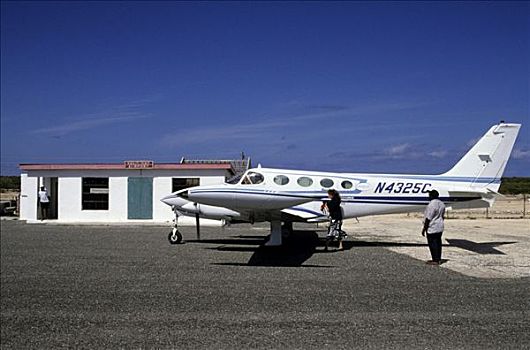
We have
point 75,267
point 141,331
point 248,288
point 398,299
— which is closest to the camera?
point 141,331

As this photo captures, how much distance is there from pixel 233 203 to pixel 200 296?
5.25 m

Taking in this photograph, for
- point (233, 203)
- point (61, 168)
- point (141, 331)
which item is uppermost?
point (61, 168)

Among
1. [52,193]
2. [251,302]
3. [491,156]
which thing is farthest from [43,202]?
[251,302]

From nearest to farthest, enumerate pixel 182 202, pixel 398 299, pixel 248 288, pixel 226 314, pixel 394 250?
pixel 226 314, pixel 398 299, pixel 248 288, pixel 394 250, pixel 182 202

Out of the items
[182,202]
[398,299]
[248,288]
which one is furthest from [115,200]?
[398,299]

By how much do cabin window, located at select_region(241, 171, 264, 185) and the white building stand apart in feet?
37.6

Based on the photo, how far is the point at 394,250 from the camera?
17.0 metres

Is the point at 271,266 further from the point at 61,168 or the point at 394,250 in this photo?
the point at 61,168

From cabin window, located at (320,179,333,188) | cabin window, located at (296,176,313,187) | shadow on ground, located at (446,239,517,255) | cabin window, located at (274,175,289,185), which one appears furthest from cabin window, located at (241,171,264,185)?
shadow on ground, located at (446,239,517,255)

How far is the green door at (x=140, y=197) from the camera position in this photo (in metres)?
29.5

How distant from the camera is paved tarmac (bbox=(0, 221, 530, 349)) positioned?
270 inches

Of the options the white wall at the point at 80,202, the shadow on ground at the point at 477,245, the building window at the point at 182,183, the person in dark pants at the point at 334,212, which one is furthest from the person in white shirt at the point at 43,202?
the shadow on ground at the point at 477,245

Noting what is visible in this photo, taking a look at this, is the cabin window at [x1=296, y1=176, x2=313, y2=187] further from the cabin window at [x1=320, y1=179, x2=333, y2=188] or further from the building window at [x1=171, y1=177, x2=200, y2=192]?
the building window at [x1=171, y1=177, x2=200, y2=192]

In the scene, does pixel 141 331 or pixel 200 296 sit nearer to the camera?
pixel 141 331
